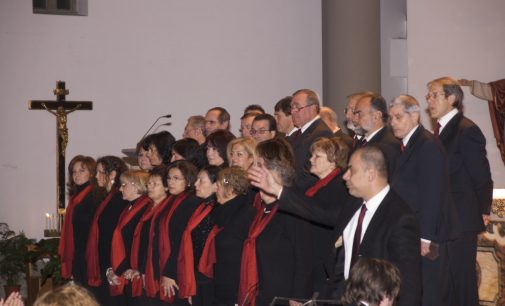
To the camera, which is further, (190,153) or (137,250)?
(190,153)

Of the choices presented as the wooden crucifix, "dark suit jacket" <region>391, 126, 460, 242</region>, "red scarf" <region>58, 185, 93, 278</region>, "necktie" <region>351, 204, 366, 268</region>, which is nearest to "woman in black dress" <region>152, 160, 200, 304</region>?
"red scarf" <region>58, 185, 93, 278</region>

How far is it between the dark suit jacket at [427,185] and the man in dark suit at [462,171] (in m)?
0.60

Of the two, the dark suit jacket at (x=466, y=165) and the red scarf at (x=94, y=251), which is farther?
the red scarf at (x=94, y=251)

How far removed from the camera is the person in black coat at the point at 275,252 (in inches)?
233

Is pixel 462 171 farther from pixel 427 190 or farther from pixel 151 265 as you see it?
pixel 151 265

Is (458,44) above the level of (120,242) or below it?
above

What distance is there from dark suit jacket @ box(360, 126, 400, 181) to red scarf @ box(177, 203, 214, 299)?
52.1 inches

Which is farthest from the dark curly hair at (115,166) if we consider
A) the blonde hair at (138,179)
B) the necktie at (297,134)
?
the necktie at (297,134)

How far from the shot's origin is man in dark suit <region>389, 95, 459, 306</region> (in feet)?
20.0

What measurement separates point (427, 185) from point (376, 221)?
1.35m

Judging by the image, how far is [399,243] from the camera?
15.8ft

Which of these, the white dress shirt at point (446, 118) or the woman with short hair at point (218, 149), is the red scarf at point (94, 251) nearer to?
the woman with short hair at point (218, 149)

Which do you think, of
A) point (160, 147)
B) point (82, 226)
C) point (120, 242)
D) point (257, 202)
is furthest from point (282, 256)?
point (82, 226)

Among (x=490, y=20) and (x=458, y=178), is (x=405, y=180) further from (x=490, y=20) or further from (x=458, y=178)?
(x=490, y=20)
